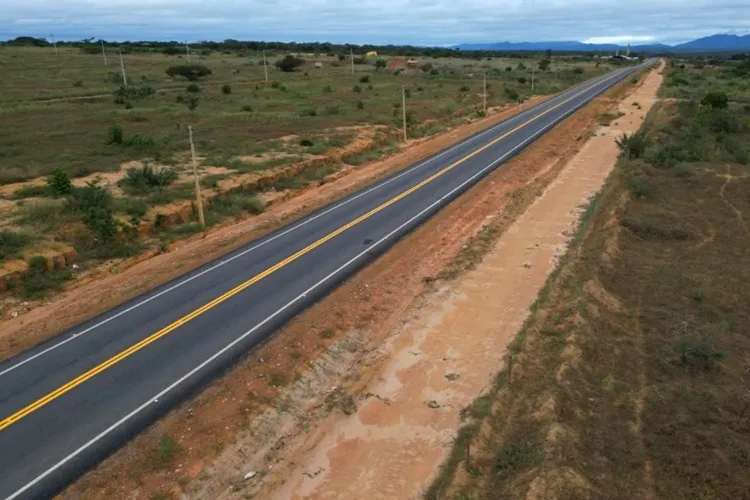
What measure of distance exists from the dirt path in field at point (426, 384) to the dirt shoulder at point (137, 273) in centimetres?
924

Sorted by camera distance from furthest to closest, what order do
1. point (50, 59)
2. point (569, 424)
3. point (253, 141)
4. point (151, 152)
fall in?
point (50, 59) → point (253, 141) → point (151, 152) → point (569, 424)

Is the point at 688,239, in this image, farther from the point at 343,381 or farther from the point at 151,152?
the point at 151,152

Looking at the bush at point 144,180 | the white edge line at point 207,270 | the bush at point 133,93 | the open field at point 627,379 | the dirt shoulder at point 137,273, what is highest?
the bush at point 133,93

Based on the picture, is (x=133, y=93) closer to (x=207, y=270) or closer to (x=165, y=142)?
(x=165, y=142)

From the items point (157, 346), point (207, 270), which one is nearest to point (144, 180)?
point (207, 270)

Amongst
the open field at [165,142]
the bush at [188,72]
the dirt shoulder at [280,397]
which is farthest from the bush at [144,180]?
the bush at [188,72]

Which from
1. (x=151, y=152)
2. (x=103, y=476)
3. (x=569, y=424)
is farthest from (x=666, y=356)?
(x=151, y=152)

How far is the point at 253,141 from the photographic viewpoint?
42656mm

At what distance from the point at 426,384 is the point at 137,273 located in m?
12.6

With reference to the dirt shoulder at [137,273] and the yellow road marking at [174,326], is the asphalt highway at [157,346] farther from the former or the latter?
the dirt shoulder at [137,273]

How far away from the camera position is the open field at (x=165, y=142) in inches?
985

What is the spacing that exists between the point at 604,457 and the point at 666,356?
4.45m

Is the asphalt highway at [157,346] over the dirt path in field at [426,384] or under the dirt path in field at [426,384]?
over

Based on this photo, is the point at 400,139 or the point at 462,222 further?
the point at 400,139
